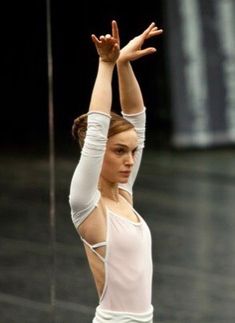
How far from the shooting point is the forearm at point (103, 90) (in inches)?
162

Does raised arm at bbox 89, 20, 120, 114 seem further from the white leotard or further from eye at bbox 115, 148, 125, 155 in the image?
eye at bbox 115, 148, 125, 155

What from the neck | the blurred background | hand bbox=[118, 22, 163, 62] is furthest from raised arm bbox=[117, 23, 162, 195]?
the blurred background

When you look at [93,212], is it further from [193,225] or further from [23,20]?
[23,20]

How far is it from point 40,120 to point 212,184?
4.02 meters

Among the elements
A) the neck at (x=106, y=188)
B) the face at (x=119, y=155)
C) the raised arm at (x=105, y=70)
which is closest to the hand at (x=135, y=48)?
the raised arm at (x=105, y=70)

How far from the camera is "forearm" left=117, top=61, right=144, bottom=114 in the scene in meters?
4.39

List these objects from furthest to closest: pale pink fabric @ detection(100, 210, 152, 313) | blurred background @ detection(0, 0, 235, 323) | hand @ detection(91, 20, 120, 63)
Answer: blurred background @ detection(0, 0, 235, 323)
pale pink fabric @ detection(100, 210, 152, 313)
hand @ detection(91, 20, 120, 63)

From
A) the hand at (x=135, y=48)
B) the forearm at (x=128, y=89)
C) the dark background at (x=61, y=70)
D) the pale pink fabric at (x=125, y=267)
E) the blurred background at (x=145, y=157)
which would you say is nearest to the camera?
the pale pink fabric at (x=125, y=267)

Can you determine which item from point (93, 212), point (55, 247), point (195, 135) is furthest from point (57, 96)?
point (93, 212)

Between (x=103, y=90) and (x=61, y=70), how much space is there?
34.5 feet

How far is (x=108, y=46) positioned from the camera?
4.08 m

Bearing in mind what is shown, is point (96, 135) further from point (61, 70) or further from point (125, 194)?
point (61, 70)

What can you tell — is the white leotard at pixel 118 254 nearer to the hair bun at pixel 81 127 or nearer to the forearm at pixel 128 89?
the hair bun at pixel 81 127

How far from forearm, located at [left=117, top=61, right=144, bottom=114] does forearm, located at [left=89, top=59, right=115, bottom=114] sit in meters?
0.23
